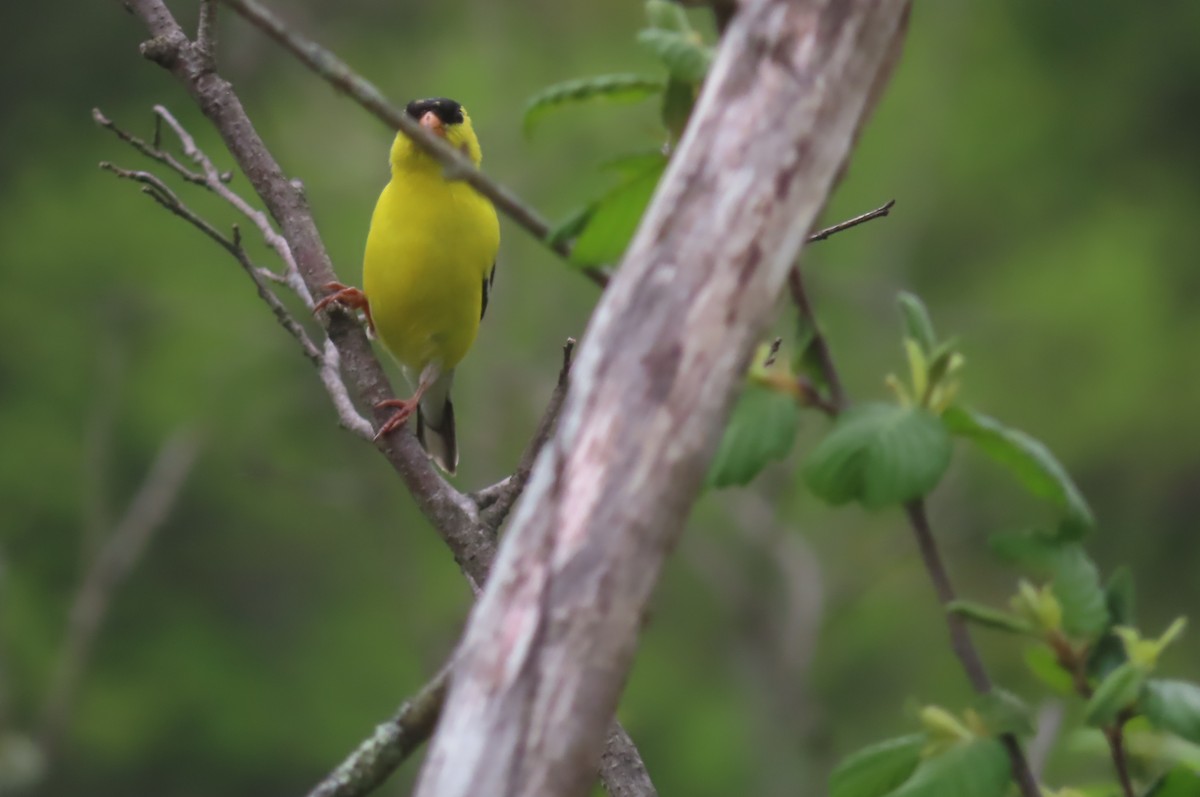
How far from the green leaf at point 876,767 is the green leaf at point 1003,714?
12 cm

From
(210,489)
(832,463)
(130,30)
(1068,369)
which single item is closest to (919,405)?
(832,463)

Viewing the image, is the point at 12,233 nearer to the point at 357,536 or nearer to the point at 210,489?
the point at 210,489

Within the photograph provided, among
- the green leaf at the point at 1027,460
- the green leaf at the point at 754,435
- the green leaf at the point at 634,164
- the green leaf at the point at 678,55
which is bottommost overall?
the green leaf at the point at 1027,460

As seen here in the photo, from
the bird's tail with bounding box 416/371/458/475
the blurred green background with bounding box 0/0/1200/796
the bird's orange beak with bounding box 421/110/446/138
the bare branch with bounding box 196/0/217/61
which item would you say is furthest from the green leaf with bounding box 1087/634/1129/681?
the blurred green background with bounding box 0/0/1200/796

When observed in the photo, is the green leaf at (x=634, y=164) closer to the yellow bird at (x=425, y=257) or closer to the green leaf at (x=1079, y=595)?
the green leaf at (x=1079, y=595)

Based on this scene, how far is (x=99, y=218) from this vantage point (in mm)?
10672

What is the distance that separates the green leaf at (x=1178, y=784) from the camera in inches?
66.8

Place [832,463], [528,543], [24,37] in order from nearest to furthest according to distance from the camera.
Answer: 1. [528,543]
2. [832,463]
3. [24,37]

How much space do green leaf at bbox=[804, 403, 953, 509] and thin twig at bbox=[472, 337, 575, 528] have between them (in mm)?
554

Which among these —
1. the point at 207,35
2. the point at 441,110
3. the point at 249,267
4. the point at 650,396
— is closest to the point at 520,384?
the point at 441,110

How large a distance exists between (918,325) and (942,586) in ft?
1.17

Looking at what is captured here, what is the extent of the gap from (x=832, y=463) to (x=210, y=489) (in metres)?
9.83

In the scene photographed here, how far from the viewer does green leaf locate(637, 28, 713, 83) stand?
5.33 feet

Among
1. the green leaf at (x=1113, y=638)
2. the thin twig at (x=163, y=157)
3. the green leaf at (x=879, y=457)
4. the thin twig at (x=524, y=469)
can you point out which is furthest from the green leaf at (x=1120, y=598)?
the thin twig at (x=163, y=157)
